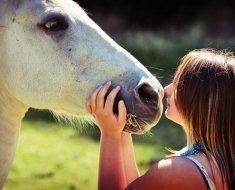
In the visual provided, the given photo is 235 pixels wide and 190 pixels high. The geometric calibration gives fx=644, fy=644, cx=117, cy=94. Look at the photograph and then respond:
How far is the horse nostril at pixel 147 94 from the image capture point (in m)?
2.38

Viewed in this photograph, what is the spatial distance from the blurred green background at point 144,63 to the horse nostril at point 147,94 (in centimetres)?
38

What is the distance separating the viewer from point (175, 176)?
7.03 ft

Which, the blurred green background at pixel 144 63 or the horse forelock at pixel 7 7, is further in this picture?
the blurred green background at pixel 144 63

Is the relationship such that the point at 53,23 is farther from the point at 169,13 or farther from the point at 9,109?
the point at 169,13

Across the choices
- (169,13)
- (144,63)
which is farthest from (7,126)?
(169,13)

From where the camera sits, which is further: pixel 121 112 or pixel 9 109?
pixel 9 109

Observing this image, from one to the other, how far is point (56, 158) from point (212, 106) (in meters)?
3.34

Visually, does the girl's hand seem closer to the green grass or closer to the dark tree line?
the green grass

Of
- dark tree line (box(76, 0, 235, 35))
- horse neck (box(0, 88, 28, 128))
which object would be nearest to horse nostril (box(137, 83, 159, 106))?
horse neck (box(0, 88, 28, 128))

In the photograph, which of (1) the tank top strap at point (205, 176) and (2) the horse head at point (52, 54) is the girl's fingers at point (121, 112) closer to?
(2) the horse head at point (52, 54)

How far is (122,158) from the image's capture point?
2359 mm

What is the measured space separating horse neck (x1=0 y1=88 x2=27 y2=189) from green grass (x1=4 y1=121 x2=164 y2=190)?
6.69 feet

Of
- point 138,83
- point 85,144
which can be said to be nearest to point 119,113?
point 138,83

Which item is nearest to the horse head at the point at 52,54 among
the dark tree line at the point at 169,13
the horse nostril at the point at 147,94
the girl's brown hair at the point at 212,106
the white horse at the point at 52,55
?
the white horse at the point at 52,55
